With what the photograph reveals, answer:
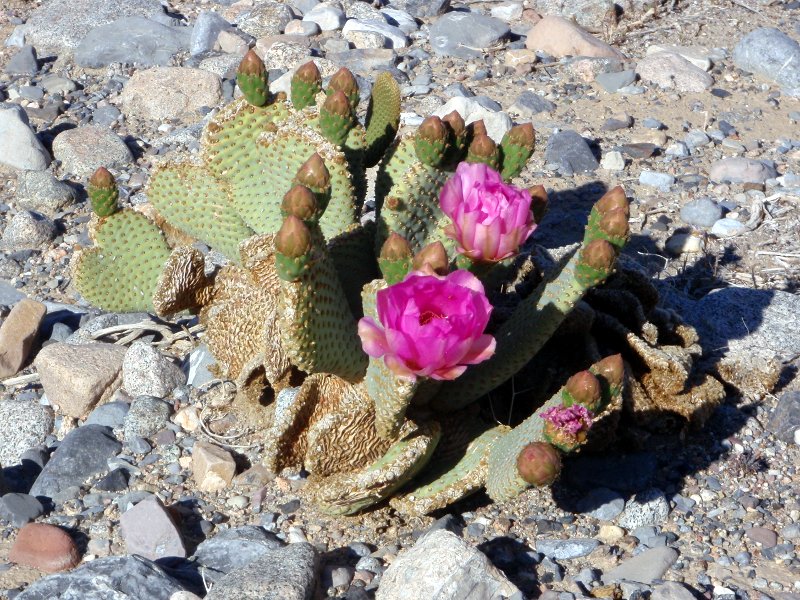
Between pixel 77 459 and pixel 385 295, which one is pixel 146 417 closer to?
pixel 77 459

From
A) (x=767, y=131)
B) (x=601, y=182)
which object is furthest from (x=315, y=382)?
(x=767, y=131)

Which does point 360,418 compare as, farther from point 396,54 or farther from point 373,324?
point 396,54

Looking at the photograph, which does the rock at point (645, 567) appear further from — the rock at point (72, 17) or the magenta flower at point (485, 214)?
the rock at point (72, 17)

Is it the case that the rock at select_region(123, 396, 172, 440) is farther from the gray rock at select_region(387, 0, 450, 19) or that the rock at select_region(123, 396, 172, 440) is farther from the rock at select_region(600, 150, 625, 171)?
the gray rock at select_region(387, 0, 450, 19)

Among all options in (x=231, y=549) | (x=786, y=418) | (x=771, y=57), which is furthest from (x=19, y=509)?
(x=771, y=57)

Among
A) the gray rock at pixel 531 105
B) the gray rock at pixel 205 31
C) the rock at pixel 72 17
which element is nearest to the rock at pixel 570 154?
the gray rock at pixel 531 105
